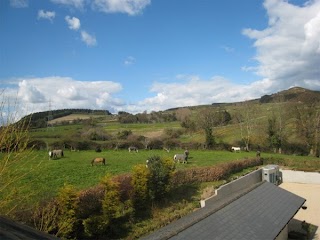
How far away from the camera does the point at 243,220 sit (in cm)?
1538

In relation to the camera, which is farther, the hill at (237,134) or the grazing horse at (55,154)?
the hill at (237,134)

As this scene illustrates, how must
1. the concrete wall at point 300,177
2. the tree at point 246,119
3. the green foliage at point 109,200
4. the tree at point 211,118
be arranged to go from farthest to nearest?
the tree at point 211,118, the tree at point 246,119, the concrete wall at point 300,177, the green foliage at point 109,200

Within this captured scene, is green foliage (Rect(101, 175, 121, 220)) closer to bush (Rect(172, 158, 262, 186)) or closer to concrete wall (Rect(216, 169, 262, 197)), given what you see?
bush (Rect(172, 158, 262, 186))

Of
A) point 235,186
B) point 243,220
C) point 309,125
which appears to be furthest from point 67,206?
point 309,125

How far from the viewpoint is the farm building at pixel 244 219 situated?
43.3 feet

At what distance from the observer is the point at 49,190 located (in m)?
20.6

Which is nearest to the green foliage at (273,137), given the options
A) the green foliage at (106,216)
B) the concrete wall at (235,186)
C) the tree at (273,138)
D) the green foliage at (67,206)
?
the tree at (273,138)

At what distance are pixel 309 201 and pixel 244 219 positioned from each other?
17.7 m

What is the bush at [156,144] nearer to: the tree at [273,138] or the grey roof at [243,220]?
the tree at [273,138]

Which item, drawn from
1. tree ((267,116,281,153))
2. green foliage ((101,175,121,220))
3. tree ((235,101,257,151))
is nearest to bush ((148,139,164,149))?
tree ((235,101,257,151))

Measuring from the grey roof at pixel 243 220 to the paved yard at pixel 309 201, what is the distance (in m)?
4.16

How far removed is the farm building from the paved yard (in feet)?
12.3

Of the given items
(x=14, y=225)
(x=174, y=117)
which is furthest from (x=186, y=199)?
(x=174, y=117)

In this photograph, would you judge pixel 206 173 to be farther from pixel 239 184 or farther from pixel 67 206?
pixel 67 206
